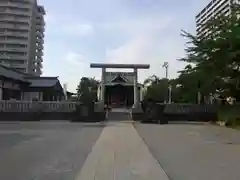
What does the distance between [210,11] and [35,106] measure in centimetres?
2972

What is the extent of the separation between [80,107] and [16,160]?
2261 centimetres

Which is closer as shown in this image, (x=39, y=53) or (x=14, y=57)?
(x=14, y=57)

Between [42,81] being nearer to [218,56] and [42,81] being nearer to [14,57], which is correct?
[218,56]

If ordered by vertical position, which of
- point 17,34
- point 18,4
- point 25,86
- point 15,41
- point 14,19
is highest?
point 18,4

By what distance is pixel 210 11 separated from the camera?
52469 mm

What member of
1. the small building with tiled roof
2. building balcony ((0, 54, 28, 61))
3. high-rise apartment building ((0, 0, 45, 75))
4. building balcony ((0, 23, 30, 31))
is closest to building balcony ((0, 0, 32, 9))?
high-rise apartment building ((0, 0, 45, 75))

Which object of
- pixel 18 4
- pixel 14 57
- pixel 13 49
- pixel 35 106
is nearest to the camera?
pixel 35 106

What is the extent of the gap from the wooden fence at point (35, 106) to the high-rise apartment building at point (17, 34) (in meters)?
74.1

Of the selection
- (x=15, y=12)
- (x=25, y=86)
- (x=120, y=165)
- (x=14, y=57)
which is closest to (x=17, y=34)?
(x=15, y=12)

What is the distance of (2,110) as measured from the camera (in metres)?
33.4

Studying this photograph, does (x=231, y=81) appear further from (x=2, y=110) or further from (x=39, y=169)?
(x=39, y=169)

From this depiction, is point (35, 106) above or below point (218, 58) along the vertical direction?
below

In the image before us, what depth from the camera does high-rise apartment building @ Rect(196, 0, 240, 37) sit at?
33.9m

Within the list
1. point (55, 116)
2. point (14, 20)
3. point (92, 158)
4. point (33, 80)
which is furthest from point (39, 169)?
point (14, 20)
